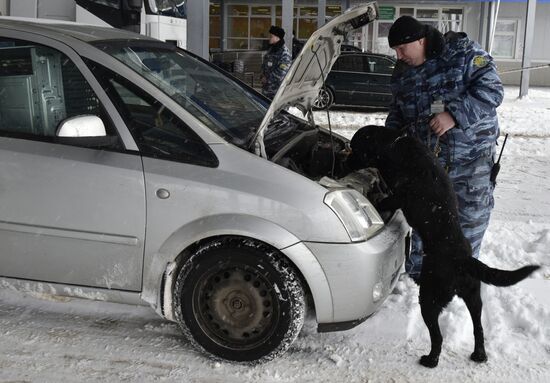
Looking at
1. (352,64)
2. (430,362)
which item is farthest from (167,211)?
(352,64)

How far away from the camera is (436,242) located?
3398 mm

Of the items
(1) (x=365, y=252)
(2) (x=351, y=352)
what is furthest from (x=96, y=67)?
(2) (x=351, y=352)

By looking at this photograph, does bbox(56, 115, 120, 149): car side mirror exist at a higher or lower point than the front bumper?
higher

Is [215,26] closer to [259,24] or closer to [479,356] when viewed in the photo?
[259,24]

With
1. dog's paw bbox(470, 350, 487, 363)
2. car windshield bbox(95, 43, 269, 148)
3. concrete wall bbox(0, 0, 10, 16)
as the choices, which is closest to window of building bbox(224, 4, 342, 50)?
concrete wall bbox(0, 0, 10, 16)

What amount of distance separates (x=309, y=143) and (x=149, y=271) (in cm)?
140

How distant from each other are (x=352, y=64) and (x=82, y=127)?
12.7 metres

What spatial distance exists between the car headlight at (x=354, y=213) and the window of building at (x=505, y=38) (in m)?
24.1

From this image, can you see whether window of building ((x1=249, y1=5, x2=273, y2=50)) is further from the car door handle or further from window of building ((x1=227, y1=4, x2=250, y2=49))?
the car door handle

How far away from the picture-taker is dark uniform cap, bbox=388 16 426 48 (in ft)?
12.9

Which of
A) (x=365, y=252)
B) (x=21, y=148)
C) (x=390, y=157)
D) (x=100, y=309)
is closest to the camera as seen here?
(x=365, y=252)

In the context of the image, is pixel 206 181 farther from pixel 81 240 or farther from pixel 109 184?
pixel 81 240

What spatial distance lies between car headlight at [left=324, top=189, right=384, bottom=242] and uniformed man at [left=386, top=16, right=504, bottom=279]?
2.88 feet

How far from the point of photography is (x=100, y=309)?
13.0 ft
